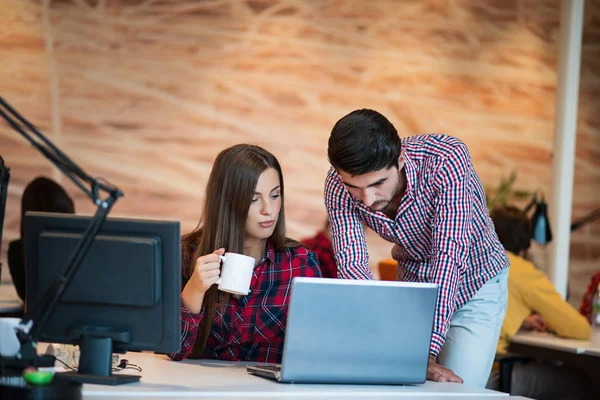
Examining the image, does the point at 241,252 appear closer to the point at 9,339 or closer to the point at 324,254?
the point at 9,339

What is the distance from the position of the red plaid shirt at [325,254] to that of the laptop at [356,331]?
2173 millimetres

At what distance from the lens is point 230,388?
6.14 feet

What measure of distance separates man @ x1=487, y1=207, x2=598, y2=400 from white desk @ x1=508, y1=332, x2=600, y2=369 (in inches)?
1.7

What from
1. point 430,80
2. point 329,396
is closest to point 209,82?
point 430,80

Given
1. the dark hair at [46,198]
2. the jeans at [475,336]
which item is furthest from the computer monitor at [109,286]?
the dark hair at [46,198]

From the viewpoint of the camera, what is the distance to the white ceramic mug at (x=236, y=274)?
209cm

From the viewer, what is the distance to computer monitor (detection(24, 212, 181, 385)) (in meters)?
1.78

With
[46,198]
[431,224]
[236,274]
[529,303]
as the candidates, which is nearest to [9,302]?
[46,198]

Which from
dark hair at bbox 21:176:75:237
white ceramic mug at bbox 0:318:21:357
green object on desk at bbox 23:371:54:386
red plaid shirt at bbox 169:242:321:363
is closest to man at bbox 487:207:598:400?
red plaid shirt at bbox 169:242:321:363

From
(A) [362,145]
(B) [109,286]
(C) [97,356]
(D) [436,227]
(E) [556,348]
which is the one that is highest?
(A) [362,145]

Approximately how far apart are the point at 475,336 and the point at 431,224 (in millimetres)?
369

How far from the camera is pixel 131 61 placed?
4887 millimetres

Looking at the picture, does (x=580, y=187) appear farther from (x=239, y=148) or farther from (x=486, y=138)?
(x=239, y=148)

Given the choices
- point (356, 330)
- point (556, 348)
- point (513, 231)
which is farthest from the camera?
point (513, 231)
